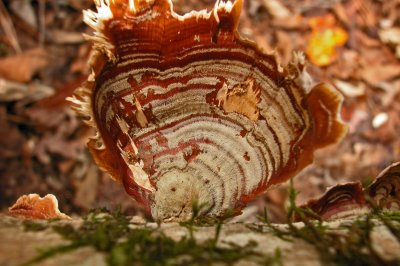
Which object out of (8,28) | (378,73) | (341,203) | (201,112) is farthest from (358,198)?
(8,28)

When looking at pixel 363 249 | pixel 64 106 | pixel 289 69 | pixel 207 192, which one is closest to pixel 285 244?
pixel 363 249

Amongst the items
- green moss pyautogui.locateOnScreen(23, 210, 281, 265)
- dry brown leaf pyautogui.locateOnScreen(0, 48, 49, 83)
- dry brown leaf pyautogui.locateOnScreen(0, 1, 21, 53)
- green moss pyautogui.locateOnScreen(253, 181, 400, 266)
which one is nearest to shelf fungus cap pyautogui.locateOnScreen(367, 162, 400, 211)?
green moss pyautogui.locateOnScreen(253, 181, 400, 266)

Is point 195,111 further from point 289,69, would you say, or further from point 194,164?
point 289,69

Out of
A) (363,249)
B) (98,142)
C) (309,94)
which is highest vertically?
(309,94)

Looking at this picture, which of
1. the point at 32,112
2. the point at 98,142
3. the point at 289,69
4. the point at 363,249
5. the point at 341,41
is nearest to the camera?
the point at 363,249

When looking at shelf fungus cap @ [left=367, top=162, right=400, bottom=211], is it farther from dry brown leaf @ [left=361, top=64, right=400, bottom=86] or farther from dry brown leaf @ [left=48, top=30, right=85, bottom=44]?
dry brown leaf @ [left=48, top=30, right=85, bottom=44]

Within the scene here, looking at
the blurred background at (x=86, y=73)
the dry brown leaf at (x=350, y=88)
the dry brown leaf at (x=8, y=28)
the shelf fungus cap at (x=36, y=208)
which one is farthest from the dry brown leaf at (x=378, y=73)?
the shelf fungus cap at (x=36, y=208)
